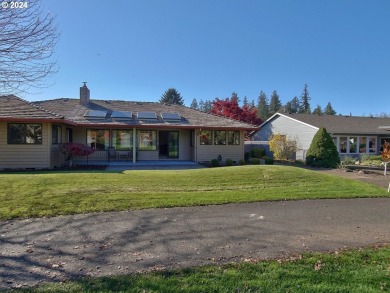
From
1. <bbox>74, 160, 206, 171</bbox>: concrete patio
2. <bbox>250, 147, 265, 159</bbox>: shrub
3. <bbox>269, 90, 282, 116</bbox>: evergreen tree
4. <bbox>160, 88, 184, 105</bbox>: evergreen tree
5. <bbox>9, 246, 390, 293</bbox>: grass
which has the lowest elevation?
<bbox>9, 246, 390, 293</bbox>: grass

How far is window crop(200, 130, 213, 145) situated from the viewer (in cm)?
2083

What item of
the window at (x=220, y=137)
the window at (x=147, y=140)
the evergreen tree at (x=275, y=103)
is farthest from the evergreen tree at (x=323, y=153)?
the evergreen tree at (x=275, y=103)

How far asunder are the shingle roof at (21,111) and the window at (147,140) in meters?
6.44

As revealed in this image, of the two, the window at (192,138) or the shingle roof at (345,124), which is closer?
the window at (192,138)

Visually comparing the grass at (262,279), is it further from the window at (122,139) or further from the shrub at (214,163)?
the window at (122,139)

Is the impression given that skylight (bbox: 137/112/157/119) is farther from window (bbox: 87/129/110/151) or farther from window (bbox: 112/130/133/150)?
window (bbox: 87/129/110/151)

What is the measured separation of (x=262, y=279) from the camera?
3760 millimetres

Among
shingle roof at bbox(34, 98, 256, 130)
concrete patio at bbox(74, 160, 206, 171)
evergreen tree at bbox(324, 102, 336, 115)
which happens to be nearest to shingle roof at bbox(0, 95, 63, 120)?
shingle roof at bbox(34, 98, 256, 130)

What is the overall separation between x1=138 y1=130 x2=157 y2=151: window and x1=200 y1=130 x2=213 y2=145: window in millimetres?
3315

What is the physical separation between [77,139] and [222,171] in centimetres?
1166

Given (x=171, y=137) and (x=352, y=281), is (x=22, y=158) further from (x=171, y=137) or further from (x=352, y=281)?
(x=352, y=281)

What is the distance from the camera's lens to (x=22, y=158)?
15484mm

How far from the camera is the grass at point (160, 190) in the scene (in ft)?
25.0

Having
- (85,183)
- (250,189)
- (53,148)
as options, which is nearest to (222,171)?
(250,189)
